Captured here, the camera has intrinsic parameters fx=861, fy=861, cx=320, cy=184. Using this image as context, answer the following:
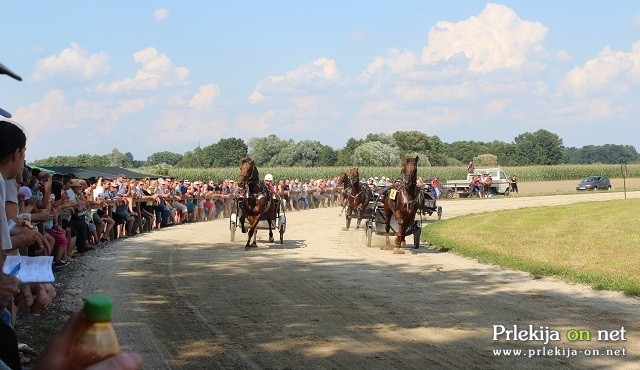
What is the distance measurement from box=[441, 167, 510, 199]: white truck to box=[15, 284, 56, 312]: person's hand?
54336mm

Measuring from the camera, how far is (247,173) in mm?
20125

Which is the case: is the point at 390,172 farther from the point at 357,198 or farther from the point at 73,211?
the point at 73,211

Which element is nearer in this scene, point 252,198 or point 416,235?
point 252,198

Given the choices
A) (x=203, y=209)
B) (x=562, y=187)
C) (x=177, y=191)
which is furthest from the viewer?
(x=562, y=187)

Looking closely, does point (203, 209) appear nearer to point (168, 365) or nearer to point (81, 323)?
point (168, 365)

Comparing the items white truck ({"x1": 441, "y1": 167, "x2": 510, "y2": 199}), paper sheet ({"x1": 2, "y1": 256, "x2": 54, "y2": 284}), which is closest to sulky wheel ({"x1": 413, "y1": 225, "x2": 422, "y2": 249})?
paper sheet ({"x1": 2, "y1": 256, "x2": 54, "y2": 284})

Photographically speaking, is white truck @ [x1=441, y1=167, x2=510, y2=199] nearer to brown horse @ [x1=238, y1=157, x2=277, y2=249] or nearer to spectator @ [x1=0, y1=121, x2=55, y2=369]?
brown horse @ [x1=238, y1=157, x2=277, y2=249]

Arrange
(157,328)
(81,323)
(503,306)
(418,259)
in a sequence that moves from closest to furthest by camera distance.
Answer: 1. (81,323)
2. (157,328)
3. (503,306)
4. (418,259)

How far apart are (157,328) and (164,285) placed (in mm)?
3742

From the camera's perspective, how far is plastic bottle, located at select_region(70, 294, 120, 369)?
6.66 feet

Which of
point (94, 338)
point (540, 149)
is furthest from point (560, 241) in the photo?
point (540, 149)

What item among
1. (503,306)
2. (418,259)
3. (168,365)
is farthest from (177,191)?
(168,365)

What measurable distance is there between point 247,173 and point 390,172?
59883 mm

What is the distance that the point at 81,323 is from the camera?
2.05 metres
